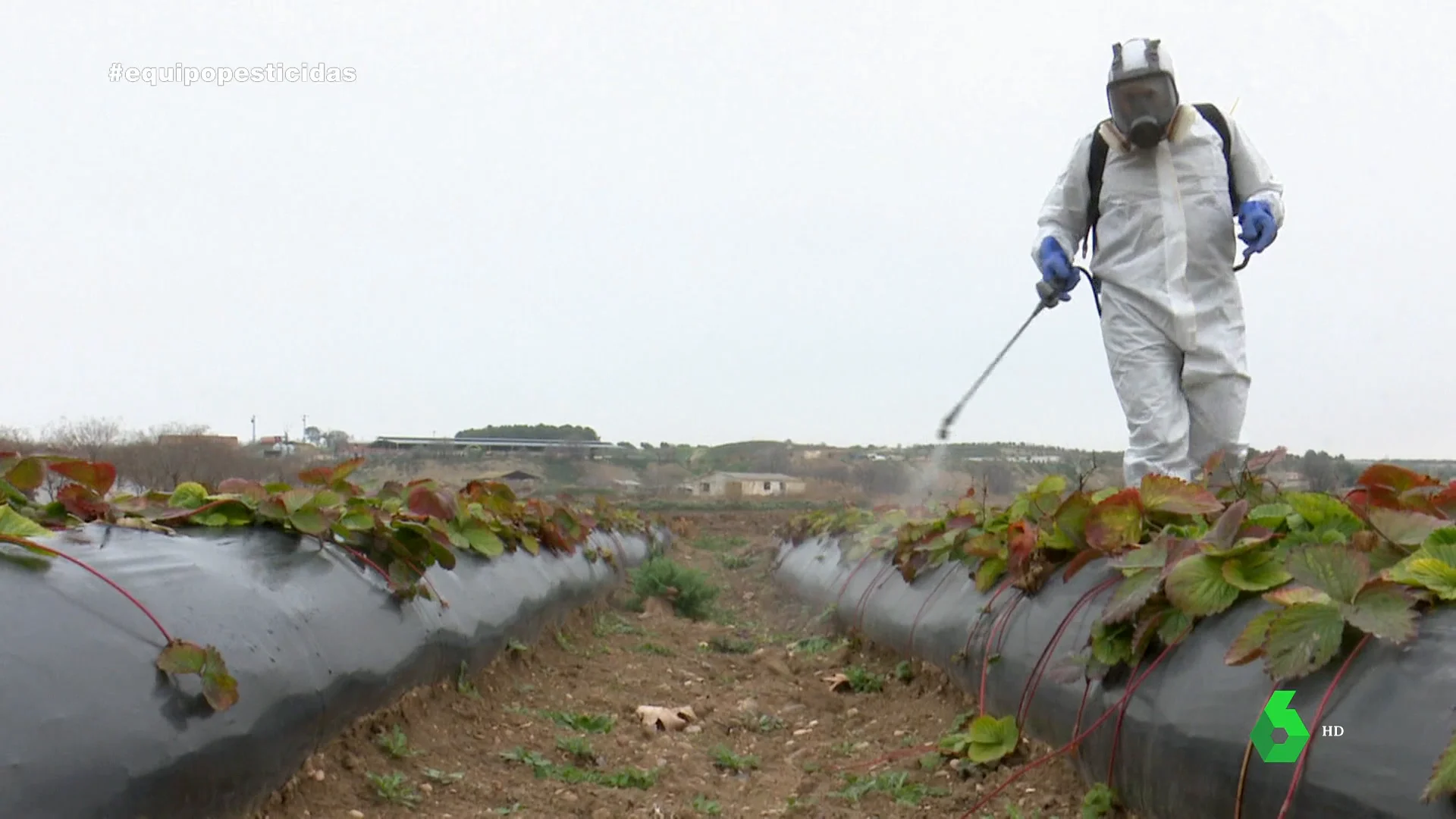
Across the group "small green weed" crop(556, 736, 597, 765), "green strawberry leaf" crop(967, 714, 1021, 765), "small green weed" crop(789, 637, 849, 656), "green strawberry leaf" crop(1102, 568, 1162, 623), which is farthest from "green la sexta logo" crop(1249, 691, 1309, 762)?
"small green weed" crop(789, 637, 849, 656)

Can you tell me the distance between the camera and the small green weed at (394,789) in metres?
2.64

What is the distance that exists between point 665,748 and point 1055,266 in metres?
2.32

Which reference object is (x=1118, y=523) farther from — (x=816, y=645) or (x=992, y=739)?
(x=816, y=645)

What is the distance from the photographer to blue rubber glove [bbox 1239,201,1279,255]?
399cm

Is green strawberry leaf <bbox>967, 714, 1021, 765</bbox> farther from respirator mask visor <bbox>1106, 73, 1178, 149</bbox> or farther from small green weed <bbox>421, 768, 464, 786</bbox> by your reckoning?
respirator mask visor <bbox>1106, 73, 1178, 149</bbox>

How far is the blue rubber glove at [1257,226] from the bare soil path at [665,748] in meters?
1.92

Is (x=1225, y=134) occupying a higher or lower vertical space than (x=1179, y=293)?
higher

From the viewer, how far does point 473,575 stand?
4.40 metres

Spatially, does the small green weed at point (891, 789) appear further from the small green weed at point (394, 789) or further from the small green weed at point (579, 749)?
the small green weed at point (394, 789)

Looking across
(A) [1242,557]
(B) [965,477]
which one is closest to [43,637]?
(A) [1242,557]

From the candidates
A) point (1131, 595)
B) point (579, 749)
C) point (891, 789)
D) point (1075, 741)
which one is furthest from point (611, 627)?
point (1131, 595)

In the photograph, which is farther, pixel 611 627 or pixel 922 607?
pixel 611 627

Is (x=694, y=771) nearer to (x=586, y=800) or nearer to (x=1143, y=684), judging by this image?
(x=586, y=800)

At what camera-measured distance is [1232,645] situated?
182 centimetres
